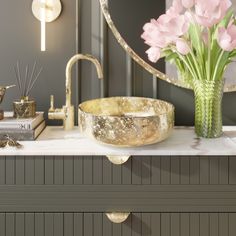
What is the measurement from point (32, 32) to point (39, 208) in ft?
2.43

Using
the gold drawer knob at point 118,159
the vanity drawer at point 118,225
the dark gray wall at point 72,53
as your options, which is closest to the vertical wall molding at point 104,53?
the dark gray wall at point 72,53

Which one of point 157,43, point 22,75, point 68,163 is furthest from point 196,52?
point 22,75

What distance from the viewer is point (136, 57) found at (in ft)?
4.95

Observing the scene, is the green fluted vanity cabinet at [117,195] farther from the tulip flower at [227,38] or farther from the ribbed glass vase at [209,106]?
the tulip flower at [227,38]

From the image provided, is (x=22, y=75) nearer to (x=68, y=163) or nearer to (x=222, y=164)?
(x=68, y=163)

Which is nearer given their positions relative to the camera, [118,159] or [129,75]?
[118,159]

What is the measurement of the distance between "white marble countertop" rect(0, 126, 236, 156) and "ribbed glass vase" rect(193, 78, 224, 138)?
4 centimetres

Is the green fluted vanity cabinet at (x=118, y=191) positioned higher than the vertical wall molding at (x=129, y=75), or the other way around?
the vertical wall molding at (x=129, y=75)

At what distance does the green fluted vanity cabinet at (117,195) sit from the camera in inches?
46.8

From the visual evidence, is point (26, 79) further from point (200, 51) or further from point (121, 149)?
point (200, 51)

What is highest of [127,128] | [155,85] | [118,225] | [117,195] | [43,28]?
[43,28]

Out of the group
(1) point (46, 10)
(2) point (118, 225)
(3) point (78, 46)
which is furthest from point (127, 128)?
(1) point (46, 10)

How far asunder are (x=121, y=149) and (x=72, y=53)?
55cm

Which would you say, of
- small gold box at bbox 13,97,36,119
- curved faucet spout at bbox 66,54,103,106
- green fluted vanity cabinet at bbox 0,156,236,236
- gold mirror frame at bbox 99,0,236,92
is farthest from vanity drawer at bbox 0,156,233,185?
gold mirror frame at bbox 99,0,236,92
